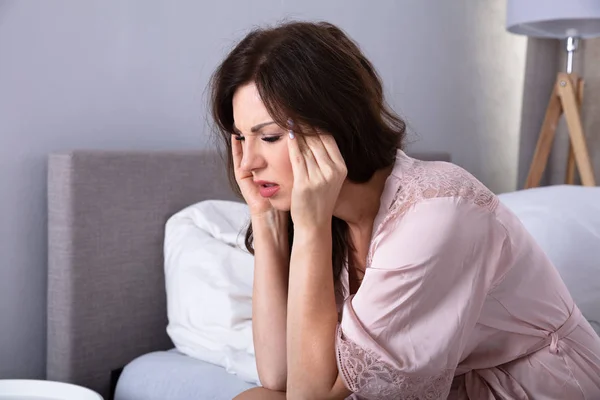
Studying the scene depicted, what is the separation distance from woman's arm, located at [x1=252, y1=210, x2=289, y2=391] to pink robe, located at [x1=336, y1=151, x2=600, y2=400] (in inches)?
10.5

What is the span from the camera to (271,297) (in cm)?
148

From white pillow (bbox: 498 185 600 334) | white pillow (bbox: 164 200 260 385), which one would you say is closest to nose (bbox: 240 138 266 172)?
white pillow (bbox: 164 200 260 385)

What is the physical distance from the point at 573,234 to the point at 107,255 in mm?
1097

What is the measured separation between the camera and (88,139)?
6.34 feet

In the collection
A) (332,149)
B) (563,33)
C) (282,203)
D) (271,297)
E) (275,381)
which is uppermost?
(563,33)

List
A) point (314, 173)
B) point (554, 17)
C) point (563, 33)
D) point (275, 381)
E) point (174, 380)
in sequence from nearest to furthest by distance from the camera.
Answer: point (314, 173) → point (275, 381) → point (174, 380) → point (554, 17) → point (563, 33)

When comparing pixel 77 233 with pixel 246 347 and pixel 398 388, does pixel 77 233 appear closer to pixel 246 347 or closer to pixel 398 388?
pixel 246 347

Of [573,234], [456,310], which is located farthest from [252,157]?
[573,234]

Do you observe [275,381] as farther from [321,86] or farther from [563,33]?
[563,33]

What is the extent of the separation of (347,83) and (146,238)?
898mm

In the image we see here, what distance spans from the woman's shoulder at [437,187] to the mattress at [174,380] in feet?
2.04

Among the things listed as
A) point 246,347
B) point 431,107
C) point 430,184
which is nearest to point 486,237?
point 430,184

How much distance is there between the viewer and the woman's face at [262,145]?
123 centimetres

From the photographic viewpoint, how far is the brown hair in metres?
1.20
